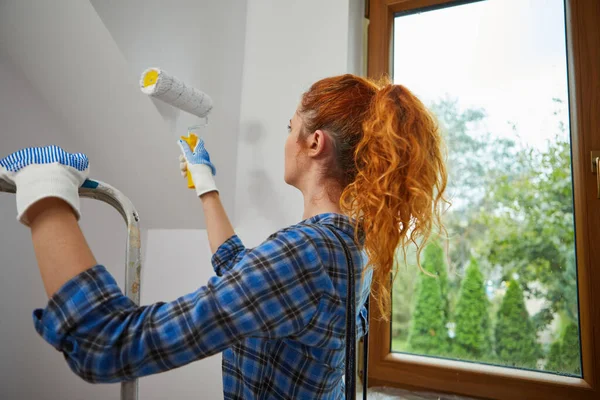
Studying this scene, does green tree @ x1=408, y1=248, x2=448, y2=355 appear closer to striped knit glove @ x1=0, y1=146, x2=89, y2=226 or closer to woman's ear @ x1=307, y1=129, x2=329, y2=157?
woman's ear @ x1=307, y1=129, x2=329, y2=157

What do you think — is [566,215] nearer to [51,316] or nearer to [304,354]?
[304,354]

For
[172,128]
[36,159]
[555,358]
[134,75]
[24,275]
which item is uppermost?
[134,75]

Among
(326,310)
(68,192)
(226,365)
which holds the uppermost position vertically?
(68,192)

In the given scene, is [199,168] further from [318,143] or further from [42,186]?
[42,186]

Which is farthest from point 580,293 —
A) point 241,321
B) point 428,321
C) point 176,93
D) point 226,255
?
point 176,93

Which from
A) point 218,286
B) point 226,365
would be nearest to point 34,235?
point 218,286

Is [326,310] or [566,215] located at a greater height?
[566,215]

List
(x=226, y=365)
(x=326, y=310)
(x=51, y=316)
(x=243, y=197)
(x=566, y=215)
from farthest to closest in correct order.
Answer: (x=243, y=197)
(x=566, y=215)
(x=226, y=365)
(x=326, y=310)
(x=51, y=316)

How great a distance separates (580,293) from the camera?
3.95 ft

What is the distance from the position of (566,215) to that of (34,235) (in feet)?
4.32

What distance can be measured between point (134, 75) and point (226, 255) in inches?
26.3

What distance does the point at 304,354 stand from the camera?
0.67 metres

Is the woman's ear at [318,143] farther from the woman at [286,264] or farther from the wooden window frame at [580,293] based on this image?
the wooden window frame at [580,293]

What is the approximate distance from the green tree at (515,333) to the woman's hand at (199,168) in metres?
0.96
